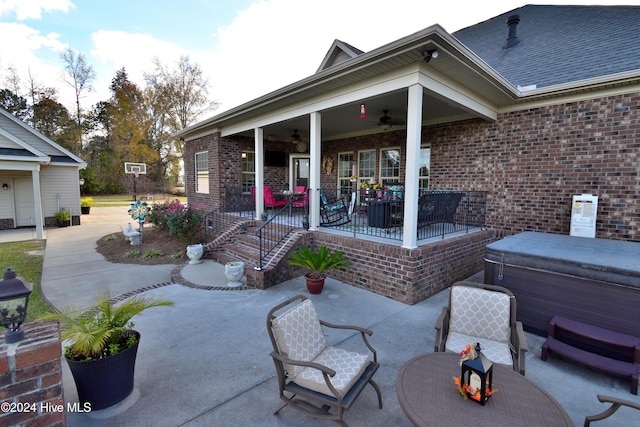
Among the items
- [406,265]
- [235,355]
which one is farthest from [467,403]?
[406,265]

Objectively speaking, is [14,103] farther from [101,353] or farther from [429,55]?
[429,55]

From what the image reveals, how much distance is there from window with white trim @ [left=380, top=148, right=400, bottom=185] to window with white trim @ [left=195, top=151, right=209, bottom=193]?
6.01 metres

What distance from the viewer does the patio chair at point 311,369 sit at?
199cm

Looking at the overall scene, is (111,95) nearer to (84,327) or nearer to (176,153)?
(176,153)

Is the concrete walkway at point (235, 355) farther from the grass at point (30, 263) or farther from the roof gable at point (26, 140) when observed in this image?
the roof gable at point (26, 140)

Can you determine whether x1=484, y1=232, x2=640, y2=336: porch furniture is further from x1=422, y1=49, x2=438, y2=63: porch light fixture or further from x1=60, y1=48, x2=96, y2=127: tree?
x1=60, y1=48, x2=96, y2=127: tree

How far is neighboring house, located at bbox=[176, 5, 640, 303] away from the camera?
4559 millimetres

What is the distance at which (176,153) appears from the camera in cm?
2880

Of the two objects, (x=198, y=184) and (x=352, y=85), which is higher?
(x=352, y=85)

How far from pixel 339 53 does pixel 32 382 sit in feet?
30.6

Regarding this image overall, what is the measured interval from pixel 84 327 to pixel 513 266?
178 inches

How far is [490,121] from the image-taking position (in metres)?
6.60

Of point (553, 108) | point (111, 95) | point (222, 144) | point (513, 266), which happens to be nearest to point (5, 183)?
point (222, 144)

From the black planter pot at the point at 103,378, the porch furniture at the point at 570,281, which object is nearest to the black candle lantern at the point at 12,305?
the black planter pot at the point at 103,378
